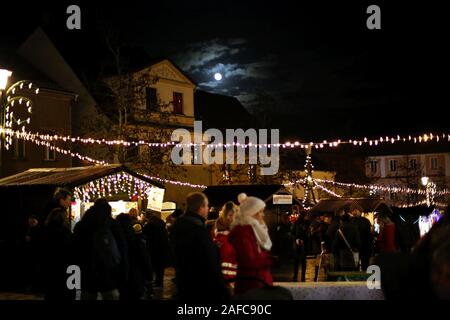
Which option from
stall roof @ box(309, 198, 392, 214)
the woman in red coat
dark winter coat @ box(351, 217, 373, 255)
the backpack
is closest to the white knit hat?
the woman in red coat

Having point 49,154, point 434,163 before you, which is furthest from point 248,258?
point 434,163

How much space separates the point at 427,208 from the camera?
24656 mm

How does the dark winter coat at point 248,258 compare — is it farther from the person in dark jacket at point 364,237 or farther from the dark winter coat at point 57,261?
the person in dark jacket at point 364,237

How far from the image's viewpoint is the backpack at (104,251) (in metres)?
8.19

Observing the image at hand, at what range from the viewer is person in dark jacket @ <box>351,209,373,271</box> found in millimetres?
15779

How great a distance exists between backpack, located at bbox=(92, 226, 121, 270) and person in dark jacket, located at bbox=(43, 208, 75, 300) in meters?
0.72

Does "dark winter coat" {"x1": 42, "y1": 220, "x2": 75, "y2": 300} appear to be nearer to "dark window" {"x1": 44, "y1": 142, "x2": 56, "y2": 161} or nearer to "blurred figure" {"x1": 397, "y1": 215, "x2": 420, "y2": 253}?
"blurred figure" {"x1": 397, "y1": 215, "x2": 420, "y2": 253}

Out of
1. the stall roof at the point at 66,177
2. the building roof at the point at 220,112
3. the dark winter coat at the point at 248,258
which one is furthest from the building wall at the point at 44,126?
the dark winter coat at the point at 248,258

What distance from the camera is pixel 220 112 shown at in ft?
156

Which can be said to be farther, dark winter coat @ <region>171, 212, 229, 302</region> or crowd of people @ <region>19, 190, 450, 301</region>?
dark winter coat @ <region>171, 212, 229, 302</region>

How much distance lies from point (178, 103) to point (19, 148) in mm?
11471

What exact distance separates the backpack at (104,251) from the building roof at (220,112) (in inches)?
1393

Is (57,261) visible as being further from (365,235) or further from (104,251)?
(365,235)

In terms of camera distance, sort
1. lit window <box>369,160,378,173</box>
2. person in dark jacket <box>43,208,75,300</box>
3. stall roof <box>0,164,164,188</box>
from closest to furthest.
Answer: person in dark jacket <box>43,208,75,300</box> < stall roof <box>0,164,164,188</box> < lit window <box>369,160,378,173</box>
